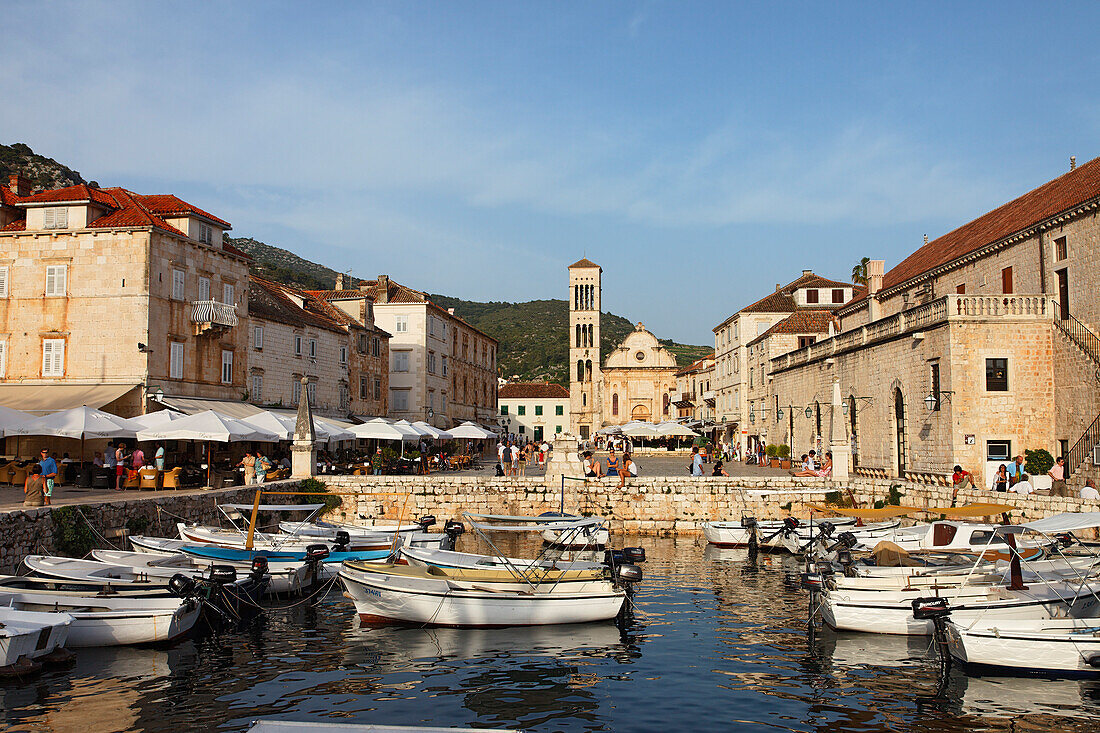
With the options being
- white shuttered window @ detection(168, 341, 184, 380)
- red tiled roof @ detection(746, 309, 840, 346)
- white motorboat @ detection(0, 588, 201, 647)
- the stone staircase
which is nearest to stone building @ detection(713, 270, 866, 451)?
red tiled roof @ detection(746, 309, 840, 346)

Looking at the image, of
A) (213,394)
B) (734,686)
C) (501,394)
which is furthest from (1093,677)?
(501,394)

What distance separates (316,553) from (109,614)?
213 inches

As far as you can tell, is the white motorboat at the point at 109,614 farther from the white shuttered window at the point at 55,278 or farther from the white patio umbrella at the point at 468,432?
the white patio umbrella at the point at 468,432

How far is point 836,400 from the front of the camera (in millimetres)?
30844

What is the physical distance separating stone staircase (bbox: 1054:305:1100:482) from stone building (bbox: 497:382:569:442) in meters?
75.9

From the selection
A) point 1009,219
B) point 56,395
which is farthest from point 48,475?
point 1009,219

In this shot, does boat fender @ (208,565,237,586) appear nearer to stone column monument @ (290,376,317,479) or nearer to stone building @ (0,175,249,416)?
stone column monument @ (290,376,317,479)

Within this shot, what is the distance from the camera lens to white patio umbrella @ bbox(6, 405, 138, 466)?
22.5 m

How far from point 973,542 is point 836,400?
495 inches

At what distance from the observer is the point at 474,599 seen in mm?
15719

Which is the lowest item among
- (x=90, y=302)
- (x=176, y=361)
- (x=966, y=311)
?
(x=176, y=361)

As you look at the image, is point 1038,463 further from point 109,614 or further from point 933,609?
point 109,614

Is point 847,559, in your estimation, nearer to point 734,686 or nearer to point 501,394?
point 734,686

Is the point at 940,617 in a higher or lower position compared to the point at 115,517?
lower
